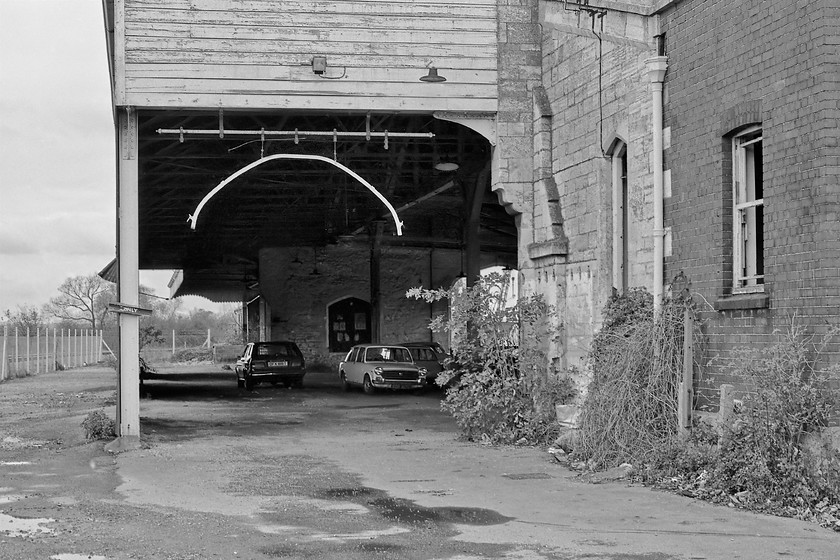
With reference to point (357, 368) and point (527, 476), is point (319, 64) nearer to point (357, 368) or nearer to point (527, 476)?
point (527, 476)

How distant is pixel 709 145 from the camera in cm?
1212

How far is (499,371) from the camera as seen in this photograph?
1669 cm

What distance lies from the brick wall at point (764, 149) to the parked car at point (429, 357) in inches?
676

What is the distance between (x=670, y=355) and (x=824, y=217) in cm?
276

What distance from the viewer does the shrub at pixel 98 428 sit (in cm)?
1669

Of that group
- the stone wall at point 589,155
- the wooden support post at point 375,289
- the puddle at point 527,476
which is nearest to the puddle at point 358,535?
the puddle at point 527,476

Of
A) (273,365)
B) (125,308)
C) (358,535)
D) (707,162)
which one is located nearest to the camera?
(358,535)

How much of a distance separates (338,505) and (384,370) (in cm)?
1819

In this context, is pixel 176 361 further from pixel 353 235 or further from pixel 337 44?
pixel 337 44

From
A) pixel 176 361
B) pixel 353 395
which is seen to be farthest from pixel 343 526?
pixel 176 361

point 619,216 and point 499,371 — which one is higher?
point 619,216

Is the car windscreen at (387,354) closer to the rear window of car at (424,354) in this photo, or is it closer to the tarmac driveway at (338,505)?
the rear window of car at (424,354)

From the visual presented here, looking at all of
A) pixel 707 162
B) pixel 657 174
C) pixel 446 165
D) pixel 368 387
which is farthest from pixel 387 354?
pixel 707 162

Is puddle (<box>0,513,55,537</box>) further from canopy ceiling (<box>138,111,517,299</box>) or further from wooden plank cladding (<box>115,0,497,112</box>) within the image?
canopy ceiling (<box>138,111,517,299</box>)
